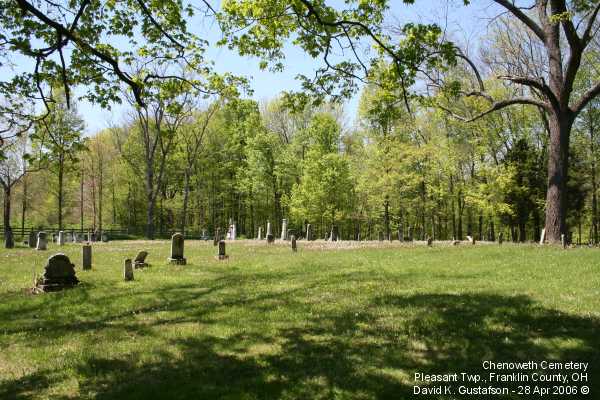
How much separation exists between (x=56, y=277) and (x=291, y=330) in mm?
8505

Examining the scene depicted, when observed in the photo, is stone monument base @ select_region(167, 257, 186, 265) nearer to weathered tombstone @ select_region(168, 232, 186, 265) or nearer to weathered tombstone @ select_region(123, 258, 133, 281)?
weathered tombstone @ select_region(168, 232, 186, 265)

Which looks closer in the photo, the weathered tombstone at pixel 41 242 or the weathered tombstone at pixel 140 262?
the weathered tombstone at pixel 140 262

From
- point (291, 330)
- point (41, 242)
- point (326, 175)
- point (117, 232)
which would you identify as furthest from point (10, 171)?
point (291, 330)

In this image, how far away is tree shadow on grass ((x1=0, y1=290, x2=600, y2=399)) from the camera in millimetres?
5535

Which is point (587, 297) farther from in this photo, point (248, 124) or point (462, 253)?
point (248, 124)

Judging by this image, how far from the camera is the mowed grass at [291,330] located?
19.1ft

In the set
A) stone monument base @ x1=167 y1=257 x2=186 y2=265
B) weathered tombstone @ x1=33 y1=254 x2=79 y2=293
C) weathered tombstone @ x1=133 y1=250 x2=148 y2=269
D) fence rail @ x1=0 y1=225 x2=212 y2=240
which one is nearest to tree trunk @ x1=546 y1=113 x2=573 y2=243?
stone monument base @ x1=167 y1=257 x2=186 y2=265

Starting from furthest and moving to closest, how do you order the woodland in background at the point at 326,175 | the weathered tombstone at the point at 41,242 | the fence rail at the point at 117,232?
1. the fence rail at the point at 117,232
2. the woodland in background at the point at 326,175
3. the weathered tombstone at the point at 41,242

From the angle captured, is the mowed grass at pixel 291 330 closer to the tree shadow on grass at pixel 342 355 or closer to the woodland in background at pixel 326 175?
the tree shadow on grass at pixel 342 355

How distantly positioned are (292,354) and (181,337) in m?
2.33

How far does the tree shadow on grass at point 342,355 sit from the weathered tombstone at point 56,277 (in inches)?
262

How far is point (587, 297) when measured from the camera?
9.45 metres

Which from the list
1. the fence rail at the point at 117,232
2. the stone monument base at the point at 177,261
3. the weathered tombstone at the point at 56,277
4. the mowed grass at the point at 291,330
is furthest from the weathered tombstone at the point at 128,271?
the fence rail at the point at 117,232

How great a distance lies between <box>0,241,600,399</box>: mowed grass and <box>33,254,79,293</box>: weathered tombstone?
0.59 meters
